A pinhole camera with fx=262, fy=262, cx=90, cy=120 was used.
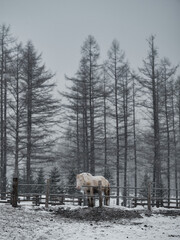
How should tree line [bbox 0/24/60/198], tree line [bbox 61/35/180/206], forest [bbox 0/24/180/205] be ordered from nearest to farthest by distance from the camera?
tree line [bbox 0/24/60/198] → forest [bbox 0/24/180/205] → tree line [bbox 61/35/180/206]

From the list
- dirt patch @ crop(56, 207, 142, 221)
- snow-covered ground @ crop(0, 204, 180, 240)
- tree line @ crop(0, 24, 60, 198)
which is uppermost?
tree line @ crop(0, 24, 60, 198)

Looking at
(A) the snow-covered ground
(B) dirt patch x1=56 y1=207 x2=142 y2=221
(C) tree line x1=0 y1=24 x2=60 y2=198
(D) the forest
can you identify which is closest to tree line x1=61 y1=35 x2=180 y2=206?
(D) the forest

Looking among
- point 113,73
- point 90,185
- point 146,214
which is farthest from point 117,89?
point 146,214

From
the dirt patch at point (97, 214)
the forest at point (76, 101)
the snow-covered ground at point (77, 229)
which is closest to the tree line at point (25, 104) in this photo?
the forest at point (76, 101)

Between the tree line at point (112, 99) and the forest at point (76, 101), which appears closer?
the forest at point (76, 101)

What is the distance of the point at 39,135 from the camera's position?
828 inches

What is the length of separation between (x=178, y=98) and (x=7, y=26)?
17.4 metres

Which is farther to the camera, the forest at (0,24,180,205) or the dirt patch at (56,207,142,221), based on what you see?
the forest at (0,24,180,205)

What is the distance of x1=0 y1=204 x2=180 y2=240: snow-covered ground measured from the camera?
790 centimetres

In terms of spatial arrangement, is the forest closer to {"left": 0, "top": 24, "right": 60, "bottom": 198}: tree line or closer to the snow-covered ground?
{"left": 0, "top": 24, "right": 60, "bottom": 198}: tree line

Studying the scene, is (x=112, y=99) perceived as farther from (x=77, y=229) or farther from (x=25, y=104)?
(x=77, y=229)

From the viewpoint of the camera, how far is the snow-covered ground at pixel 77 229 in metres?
7.90

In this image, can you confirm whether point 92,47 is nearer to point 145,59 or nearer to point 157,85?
point 145,59

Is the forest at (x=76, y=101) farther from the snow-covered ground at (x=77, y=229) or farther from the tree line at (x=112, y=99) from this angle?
the snow-covered ground at (x=77, y=229)
